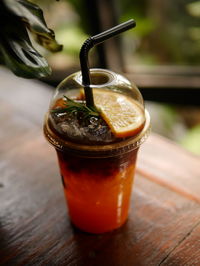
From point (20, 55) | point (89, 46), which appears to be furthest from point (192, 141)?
point (20, 55)

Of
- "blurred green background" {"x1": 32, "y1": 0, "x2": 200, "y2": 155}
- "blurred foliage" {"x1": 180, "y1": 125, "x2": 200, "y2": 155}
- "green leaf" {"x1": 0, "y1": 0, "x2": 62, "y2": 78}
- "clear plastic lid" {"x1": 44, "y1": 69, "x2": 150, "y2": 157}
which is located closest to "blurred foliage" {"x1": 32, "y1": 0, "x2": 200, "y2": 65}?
"blurred green background" {"x1": 32, "y1": 0, "x2": 200, "y2": 155}

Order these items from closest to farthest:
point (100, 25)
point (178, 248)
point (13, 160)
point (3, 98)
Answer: point (178, 248) → point (13, 160) → point (3, 98) → point (100, 25)

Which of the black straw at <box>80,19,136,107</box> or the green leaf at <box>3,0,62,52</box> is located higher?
the green leaf at <box>3,0,62,52</box>

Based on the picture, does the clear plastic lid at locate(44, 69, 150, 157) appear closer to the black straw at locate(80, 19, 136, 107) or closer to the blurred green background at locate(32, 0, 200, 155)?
the black straw at locate(80, 19, 136, 107)

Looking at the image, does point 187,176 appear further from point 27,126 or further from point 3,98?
point 3,98

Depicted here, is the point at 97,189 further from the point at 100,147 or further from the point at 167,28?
the point at 167,28

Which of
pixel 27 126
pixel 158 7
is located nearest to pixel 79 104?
pixel 27 126
